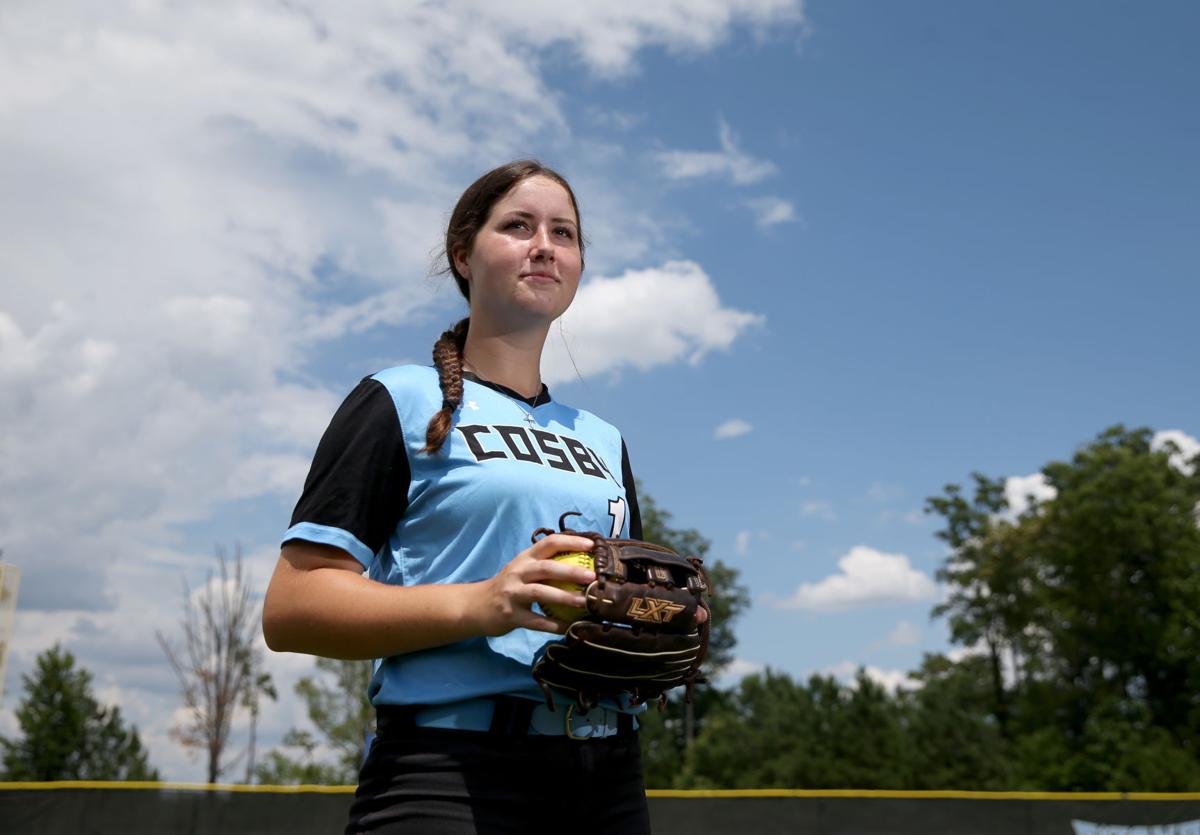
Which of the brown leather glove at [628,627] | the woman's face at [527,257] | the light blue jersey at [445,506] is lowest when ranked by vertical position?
the brown leather glove at [628,627]

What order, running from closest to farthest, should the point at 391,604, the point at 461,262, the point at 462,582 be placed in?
the point at 391,604 < the point at 462,582 < the point at 461,262

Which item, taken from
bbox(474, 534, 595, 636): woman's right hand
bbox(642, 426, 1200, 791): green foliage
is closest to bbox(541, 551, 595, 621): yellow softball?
bbox(474, 534, 595, 636): woman's right hand

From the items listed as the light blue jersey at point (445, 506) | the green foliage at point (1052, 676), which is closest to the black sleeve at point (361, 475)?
the light blue jersey at point (445, 506)

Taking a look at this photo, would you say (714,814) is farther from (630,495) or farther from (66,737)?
(66,737)

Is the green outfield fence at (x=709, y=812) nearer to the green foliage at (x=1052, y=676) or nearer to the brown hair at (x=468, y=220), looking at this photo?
the brown hair at (x=468, y=220)

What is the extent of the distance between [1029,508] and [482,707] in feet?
139

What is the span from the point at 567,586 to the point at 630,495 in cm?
71

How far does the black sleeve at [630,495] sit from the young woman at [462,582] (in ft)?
0.58

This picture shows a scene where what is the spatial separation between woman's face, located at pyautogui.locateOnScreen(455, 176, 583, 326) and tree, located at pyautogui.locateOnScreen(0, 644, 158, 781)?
41111 mm

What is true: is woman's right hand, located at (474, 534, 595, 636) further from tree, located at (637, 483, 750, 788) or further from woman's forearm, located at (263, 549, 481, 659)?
tree, located at (637, 483, 750, 788)

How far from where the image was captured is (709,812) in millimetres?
8820

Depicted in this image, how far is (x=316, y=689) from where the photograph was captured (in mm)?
38719

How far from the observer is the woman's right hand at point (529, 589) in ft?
4.96

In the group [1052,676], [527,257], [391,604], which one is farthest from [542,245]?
[1052,676]
